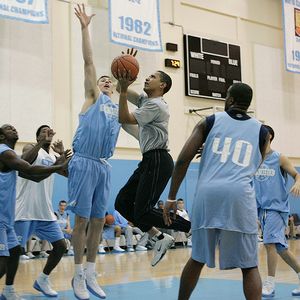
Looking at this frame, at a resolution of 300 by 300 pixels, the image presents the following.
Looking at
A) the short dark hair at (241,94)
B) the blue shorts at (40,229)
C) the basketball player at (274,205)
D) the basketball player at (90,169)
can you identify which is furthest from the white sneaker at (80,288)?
the short dark hair at (241,94)

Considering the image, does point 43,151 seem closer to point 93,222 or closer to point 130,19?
point 93,222

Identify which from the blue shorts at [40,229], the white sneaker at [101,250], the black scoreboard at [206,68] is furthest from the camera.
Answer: the black scoreboard at [206,68]

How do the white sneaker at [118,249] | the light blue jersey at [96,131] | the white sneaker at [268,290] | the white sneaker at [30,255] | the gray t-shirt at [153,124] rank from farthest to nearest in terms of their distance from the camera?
the white sneaker at [118,249]
the white sneaker at [30,255]
the white sneaker at [268,290]
the light blue jersey at [96,131]
the gray t-shirt at [153,124]

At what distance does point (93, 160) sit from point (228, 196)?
2239 mm

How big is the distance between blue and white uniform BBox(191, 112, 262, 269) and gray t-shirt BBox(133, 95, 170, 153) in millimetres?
1450

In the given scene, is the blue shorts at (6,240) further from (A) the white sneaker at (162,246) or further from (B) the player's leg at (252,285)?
(B) the player's leg at (252,285)

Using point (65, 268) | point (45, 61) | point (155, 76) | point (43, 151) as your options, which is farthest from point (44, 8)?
point (155, 76)

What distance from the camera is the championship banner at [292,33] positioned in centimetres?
1759

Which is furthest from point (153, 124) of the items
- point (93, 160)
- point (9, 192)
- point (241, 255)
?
point (241, 255)

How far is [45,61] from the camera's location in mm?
15016

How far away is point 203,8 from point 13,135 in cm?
1421

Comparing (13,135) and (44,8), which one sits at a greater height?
(44,8)

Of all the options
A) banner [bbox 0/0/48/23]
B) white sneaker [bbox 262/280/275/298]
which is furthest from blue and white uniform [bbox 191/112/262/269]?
banner [bbox 0/0/48/23]

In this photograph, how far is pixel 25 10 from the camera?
42.2ft
